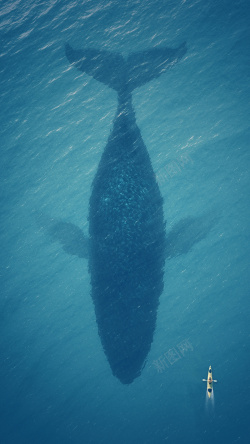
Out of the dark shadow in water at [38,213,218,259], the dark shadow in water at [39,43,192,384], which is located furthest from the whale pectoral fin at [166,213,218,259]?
the dark shadow in water at [39,43,192,384]

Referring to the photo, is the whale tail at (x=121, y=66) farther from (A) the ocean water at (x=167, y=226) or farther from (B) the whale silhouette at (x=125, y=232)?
(A) the ocean water at (x=167, y=226)

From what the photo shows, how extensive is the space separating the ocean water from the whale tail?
3.07 feet

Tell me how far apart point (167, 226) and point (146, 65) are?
5001 mm

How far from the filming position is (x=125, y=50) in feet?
22.9

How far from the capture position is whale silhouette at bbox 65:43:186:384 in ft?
18.5

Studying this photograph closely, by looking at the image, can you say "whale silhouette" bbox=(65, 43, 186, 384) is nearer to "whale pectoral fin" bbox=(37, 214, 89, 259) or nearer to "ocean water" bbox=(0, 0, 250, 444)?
"whale pectoral fin" bbox=(37, 214, 89, 259)

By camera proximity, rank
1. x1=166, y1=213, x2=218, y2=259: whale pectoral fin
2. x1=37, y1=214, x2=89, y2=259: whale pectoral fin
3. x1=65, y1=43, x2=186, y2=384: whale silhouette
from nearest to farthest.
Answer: x1=65, y1=43, x2=186, y2=384: whale silhouette → x1=166, y1=213, x2=218, y2=259: whale pectoral fin → x1=37, y1=214, x2=89, y2=259: whale pectoral fin

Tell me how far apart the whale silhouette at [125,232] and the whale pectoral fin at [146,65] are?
0.02m

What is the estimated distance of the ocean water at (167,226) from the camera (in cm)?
698

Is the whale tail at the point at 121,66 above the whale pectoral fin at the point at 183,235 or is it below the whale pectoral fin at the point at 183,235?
above

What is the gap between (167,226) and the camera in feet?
23.0

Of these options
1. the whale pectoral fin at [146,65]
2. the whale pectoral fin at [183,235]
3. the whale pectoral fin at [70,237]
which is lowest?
the whale pectoral fin at [183,235]

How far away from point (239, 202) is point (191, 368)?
644 cm

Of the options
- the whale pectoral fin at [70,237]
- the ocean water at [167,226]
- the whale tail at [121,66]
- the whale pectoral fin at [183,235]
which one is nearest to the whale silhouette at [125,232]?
the whale tail at [121,66]
